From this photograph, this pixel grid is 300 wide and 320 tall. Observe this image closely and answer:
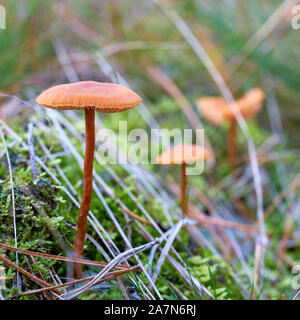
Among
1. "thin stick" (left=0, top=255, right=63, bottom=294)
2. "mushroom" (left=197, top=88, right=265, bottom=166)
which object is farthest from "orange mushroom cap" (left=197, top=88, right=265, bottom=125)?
"thin stick" (left=0, top=255, right=63, bottom=294)

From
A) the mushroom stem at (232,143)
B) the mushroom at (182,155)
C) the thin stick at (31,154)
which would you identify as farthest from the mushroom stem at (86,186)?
the mushroom stem at (232,143)

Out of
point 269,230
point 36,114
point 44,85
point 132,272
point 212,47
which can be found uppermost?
point 212,47

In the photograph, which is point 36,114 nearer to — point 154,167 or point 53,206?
point 53,206

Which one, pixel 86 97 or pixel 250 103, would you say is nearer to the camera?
pixel 86 97

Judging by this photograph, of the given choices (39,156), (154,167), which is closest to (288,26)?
(154,167)

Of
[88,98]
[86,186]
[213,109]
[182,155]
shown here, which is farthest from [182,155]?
[213,109]

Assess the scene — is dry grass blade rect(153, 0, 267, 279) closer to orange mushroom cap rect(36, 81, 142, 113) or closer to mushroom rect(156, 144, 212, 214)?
mushroom rect(156, 144, 212, 214)

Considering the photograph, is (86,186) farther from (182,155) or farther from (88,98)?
(182,155)
